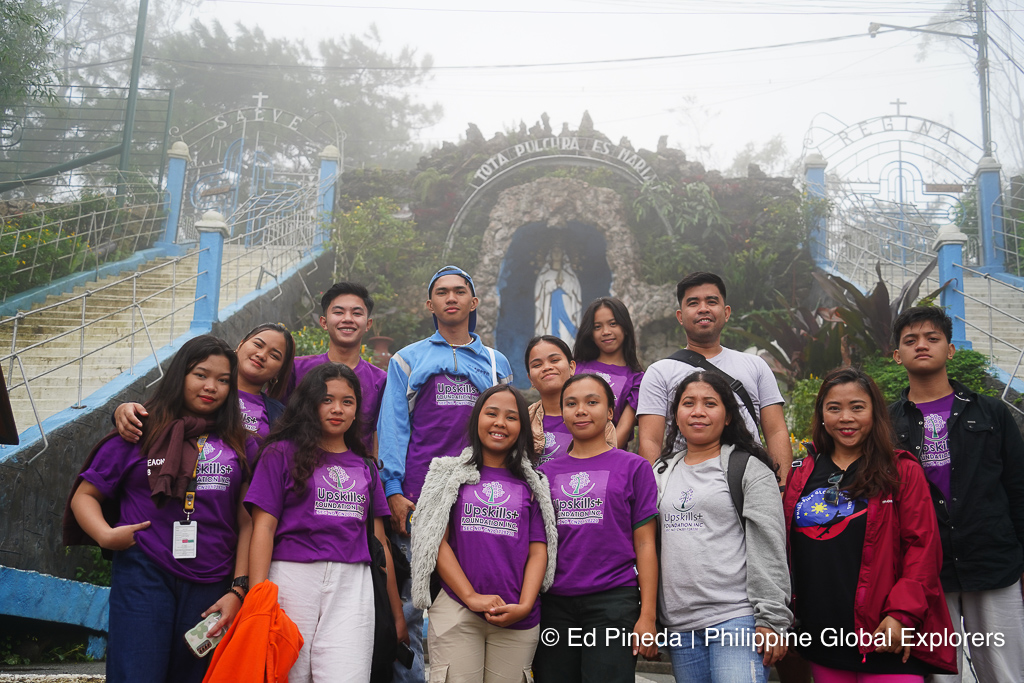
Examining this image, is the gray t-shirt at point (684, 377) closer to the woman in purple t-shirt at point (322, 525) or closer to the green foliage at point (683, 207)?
the woman in purple t-shirt at point (322, 525)

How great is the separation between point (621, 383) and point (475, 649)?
4.44ft

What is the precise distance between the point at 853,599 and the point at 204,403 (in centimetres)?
233

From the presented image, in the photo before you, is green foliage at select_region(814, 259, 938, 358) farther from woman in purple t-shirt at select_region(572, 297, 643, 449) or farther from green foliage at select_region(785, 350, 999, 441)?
woman in purple t-shirt at select_region(572, 297, 643, 449)

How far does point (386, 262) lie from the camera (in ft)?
35.9

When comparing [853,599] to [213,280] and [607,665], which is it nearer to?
[607,665]

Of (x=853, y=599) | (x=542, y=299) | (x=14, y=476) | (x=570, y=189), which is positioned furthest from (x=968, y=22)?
(x=14, y=476)

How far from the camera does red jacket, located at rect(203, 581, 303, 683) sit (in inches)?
80.7

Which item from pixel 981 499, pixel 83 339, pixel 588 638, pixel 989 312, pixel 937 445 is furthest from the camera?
pixel 989 312

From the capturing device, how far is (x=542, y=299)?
11.5m

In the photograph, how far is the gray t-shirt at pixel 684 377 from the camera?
9.52ft

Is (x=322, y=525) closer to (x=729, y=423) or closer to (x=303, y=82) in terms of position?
(x=729, y=423)

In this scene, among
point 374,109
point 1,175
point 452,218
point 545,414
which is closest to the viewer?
point 545,414

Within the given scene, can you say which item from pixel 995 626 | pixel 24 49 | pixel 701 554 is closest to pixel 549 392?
pixel 701 554

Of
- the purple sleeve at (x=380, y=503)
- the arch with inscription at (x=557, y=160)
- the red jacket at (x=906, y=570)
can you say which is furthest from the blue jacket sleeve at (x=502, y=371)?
the arch with inscription at (x=557, y=160)
